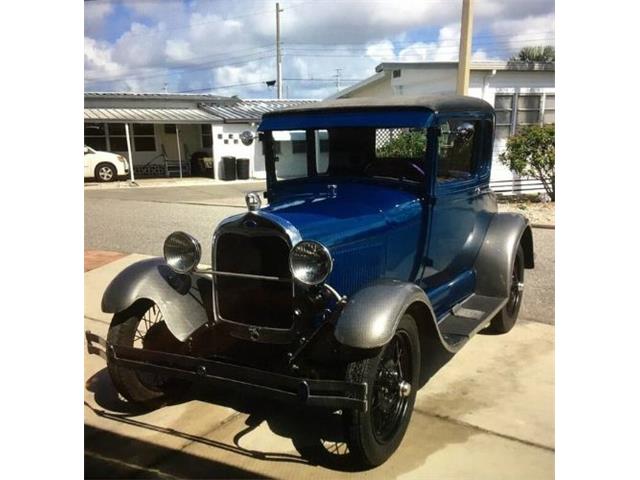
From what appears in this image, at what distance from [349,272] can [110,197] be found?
2468 millimetres

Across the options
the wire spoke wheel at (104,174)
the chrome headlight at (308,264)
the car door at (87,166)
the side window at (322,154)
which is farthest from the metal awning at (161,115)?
the chrome headlight at (308,264)

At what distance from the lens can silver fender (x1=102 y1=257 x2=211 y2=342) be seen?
8.77 feet

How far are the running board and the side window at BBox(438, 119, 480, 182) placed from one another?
83 centimetres

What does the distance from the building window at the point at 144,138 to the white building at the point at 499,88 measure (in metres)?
7.60

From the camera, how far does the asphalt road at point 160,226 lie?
4214 mm

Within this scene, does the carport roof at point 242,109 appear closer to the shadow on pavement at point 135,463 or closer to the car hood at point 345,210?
the car hood at point 345,210

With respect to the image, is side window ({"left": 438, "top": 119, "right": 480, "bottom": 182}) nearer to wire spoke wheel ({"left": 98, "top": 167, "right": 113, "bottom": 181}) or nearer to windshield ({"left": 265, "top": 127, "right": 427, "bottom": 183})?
windshield ({"left": 265, "top": 127, "right": 427, "bottom": 183})

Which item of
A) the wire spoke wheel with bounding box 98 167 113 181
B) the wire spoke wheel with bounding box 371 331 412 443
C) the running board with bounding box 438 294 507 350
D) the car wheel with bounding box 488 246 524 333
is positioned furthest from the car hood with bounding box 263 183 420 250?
the wire spoke wheel with bounding box 98 167 113 181

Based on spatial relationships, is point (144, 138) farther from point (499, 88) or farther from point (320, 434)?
point (320, 434)

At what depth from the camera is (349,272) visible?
2.61m

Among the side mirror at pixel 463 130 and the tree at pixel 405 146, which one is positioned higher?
the side mirror at pixel 463 130

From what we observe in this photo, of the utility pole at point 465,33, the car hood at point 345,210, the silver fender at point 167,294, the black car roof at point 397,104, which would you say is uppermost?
the utility pole at point 465,33
